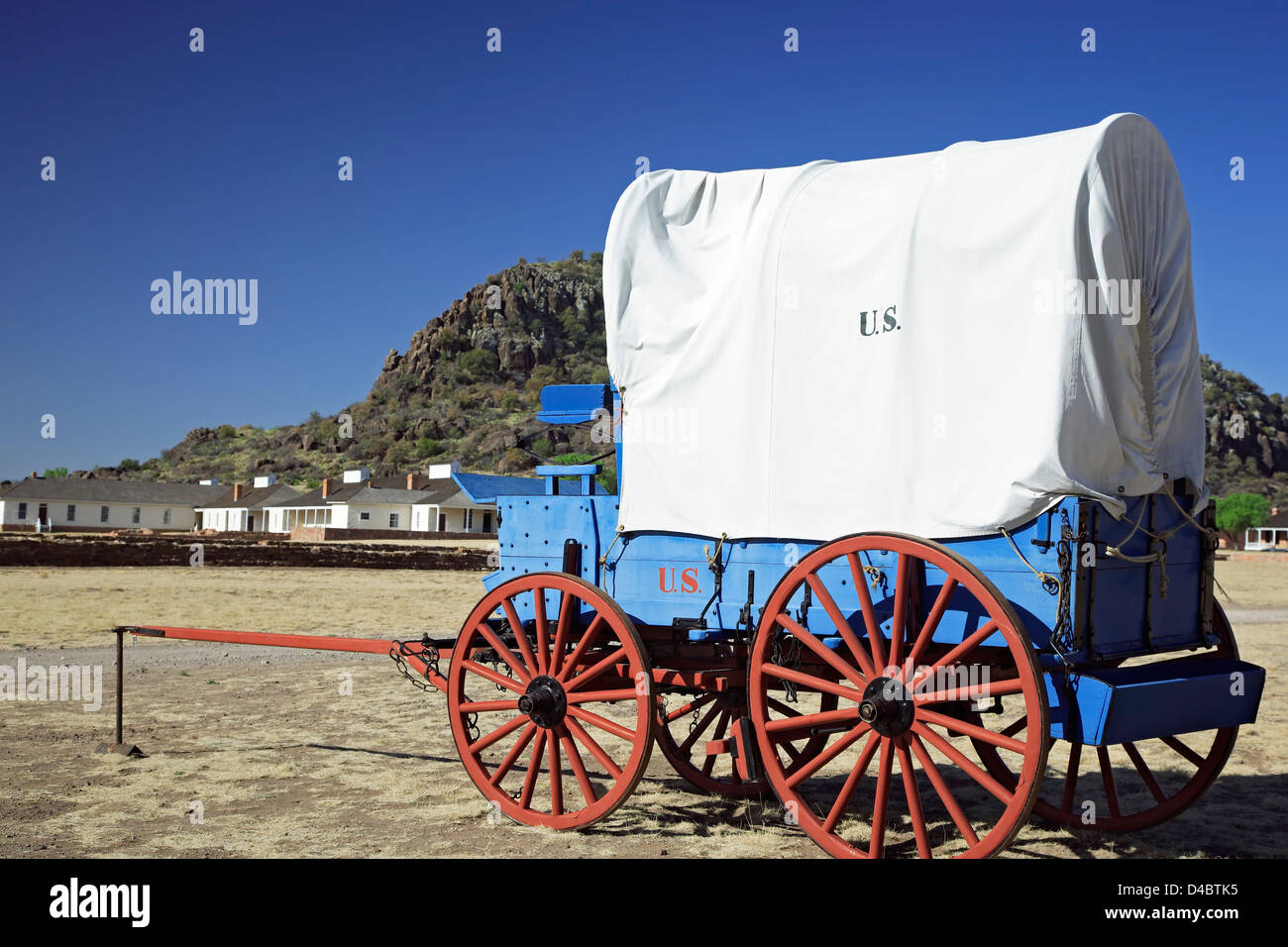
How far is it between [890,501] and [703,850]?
2161 mm

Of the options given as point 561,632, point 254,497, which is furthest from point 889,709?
point 254,497

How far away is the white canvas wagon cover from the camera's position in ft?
15.8

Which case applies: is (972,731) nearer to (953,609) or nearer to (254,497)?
(953,609)

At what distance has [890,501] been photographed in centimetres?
525

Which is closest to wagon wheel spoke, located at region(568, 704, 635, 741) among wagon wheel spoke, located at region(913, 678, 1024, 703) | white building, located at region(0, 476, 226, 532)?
wagon wheel spoke, located at region(913, 678, 1024, 703)

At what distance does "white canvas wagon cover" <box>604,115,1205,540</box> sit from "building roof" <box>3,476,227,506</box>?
3410 inches

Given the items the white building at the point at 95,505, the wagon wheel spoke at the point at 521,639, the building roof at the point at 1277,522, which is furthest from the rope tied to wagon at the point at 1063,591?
the building roof at the point at 1277,522

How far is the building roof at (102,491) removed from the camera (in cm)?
8081

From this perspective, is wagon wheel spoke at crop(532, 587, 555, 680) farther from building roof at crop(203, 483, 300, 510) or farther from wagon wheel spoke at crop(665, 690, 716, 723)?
building roof at crop(203, 483, 300, 510)

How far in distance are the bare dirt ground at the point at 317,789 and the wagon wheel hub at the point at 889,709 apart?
4.12ft

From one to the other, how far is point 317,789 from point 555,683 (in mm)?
2208

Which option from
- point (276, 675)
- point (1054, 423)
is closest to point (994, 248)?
point (1054, 423)

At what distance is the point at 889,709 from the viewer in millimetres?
4762

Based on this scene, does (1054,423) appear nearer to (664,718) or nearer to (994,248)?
(994,248)
